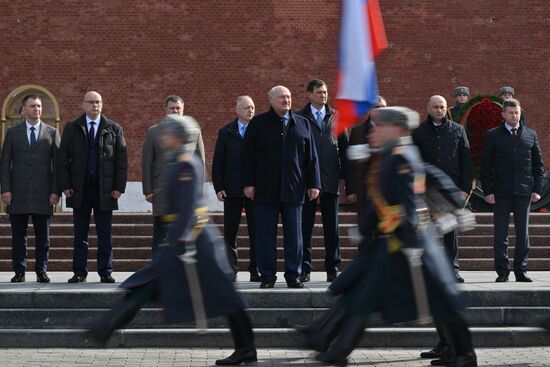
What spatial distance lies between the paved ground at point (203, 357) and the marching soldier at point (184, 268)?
84 centimetres

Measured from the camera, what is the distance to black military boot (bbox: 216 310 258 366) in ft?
25.1

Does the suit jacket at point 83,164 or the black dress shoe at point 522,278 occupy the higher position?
the suit jacket at point 83,164

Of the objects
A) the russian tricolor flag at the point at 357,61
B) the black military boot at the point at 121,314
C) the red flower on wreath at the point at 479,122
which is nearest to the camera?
the black military boot at the point at 121,314

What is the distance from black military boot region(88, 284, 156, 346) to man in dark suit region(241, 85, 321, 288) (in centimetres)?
306

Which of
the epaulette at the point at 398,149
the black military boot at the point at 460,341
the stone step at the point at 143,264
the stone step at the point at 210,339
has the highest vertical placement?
the epaulette at the point at 398,149

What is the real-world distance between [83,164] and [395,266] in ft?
17.2

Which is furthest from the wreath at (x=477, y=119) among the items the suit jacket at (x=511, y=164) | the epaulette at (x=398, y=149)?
the epaulette at (x=398, y=149)

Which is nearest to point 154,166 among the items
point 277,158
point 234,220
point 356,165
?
point 234,220

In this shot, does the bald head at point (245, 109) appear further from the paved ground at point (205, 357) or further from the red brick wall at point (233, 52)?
the red brick wall at point (233, 52)

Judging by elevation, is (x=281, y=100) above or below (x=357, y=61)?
below

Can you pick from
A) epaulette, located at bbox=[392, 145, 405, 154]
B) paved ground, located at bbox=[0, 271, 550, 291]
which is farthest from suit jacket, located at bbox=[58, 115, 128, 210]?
epaulette, located at bbox=[392, 145, 405, 154]

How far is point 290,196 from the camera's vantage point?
10672 millimetres

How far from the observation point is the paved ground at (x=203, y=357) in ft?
27.3

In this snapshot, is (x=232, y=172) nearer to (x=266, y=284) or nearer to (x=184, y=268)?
(x=266, y=284)
